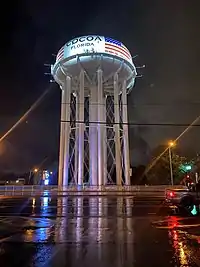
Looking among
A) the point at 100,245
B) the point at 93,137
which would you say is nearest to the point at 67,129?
the point at 93,137

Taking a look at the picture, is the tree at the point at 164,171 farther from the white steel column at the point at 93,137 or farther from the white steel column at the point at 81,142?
the white steel column at the point at 81,142

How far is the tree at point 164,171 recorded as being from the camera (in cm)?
6675

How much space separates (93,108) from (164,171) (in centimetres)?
3171

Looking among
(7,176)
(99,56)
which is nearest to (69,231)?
(99,56)

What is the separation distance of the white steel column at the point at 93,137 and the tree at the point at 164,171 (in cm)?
2835

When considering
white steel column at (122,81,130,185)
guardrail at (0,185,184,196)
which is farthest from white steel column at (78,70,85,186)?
white steel column at (122,81,130,185)

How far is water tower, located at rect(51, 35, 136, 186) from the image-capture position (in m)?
42.0

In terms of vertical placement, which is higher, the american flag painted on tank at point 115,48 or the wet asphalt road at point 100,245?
the american flag painted on tank at point 115,48

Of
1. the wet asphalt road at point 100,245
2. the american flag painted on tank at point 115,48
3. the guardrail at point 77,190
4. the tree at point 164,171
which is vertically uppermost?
the american flag painted on tank at point 115,48

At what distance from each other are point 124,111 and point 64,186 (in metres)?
14.7

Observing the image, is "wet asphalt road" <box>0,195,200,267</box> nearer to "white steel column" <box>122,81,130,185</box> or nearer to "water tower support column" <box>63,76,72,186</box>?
"water tower support column" <box>63,76,72,186</box>

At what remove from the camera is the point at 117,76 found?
151 ft

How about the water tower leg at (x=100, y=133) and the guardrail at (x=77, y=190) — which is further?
the water tower leg at (x=100, y=133)

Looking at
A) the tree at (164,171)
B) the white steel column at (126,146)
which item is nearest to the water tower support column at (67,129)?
the white steel column at (126,146)
